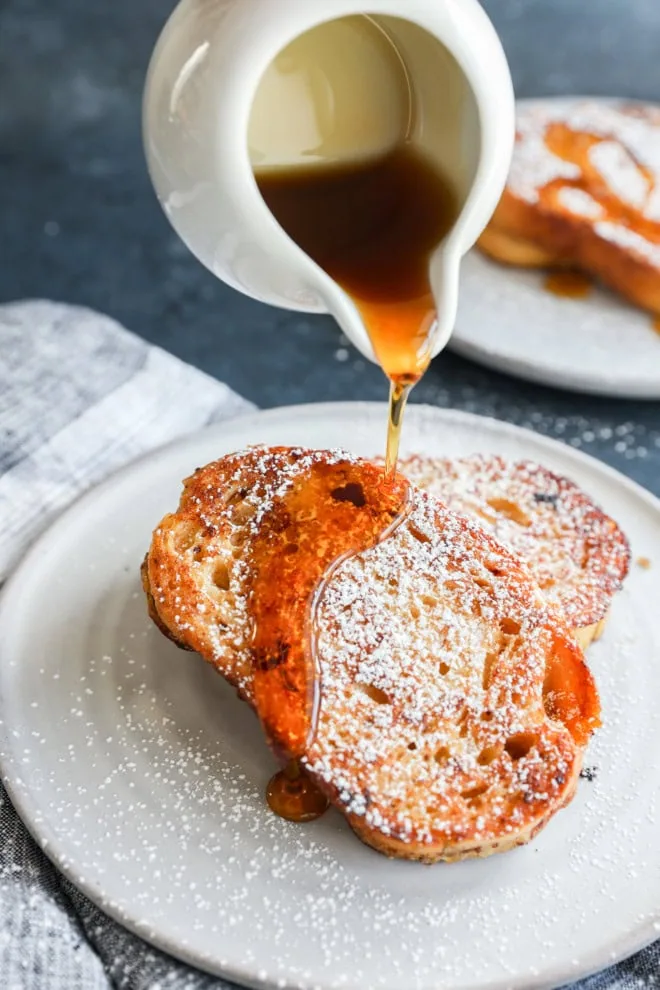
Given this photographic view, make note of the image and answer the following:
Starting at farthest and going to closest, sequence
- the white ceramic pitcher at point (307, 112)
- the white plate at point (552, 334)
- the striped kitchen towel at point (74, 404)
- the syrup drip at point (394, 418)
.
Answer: the white plate at point (552, 334)
the striped kitchen towel at point (74, 404)
the syrup drip at point (394, 418)
the white ceramic pitcher at point (307, 112)

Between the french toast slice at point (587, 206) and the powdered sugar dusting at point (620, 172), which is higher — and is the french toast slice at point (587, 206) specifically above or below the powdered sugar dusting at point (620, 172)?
below

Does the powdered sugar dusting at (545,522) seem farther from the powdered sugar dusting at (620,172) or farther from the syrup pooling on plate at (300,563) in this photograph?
the powdered sugar dusting at (620,172)

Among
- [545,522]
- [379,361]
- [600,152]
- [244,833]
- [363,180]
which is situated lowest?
[244,833]

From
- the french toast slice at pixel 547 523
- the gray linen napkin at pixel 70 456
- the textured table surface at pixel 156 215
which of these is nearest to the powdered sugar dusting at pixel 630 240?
the textured table surface at pixel 156 215

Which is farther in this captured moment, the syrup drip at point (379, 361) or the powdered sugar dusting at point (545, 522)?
the powdered sugar dusting at point (545, 522)

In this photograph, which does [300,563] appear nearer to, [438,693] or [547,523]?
[438,693]

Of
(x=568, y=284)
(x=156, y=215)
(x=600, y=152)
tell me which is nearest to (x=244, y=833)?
(x=568, y=284)
